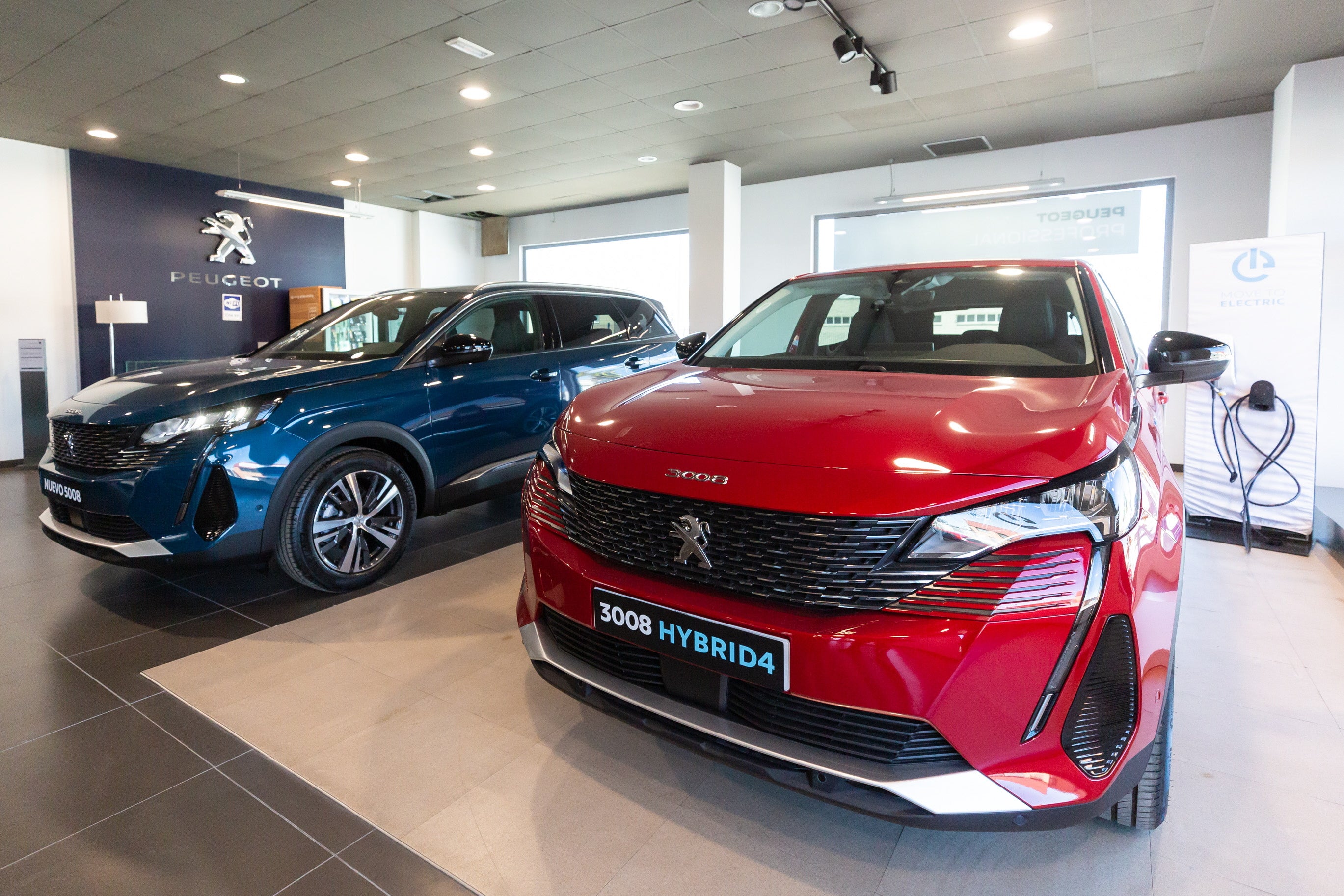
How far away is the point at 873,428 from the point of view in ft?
4.11

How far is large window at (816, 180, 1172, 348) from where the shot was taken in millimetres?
6367

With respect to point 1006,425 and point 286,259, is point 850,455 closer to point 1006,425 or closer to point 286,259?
point 1006,425

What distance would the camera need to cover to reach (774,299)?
2.41 m

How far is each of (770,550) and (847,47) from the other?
409 centimetres

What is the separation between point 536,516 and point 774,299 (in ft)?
4.08

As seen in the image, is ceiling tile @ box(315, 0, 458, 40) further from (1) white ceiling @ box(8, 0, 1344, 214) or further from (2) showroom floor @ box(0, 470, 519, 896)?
(2) showroom floor @ box(0, 470, 519, 896)

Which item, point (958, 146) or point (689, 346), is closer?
point (689, 346)

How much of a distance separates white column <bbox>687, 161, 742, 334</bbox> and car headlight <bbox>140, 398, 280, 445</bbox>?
204 inches

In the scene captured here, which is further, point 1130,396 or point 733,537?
point 1130,396

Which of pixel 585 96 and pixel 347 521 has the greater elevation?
pixel 585 96

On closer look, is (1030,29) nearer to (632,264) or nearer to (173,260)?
(632,264)

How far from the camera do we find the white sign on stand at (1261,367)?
3.68m

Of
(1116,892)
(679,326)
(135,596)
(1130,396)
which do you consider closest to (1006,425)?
(1130,396)

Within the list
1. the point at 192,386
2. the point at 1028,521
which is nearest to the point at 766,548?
the point at 1028,521
